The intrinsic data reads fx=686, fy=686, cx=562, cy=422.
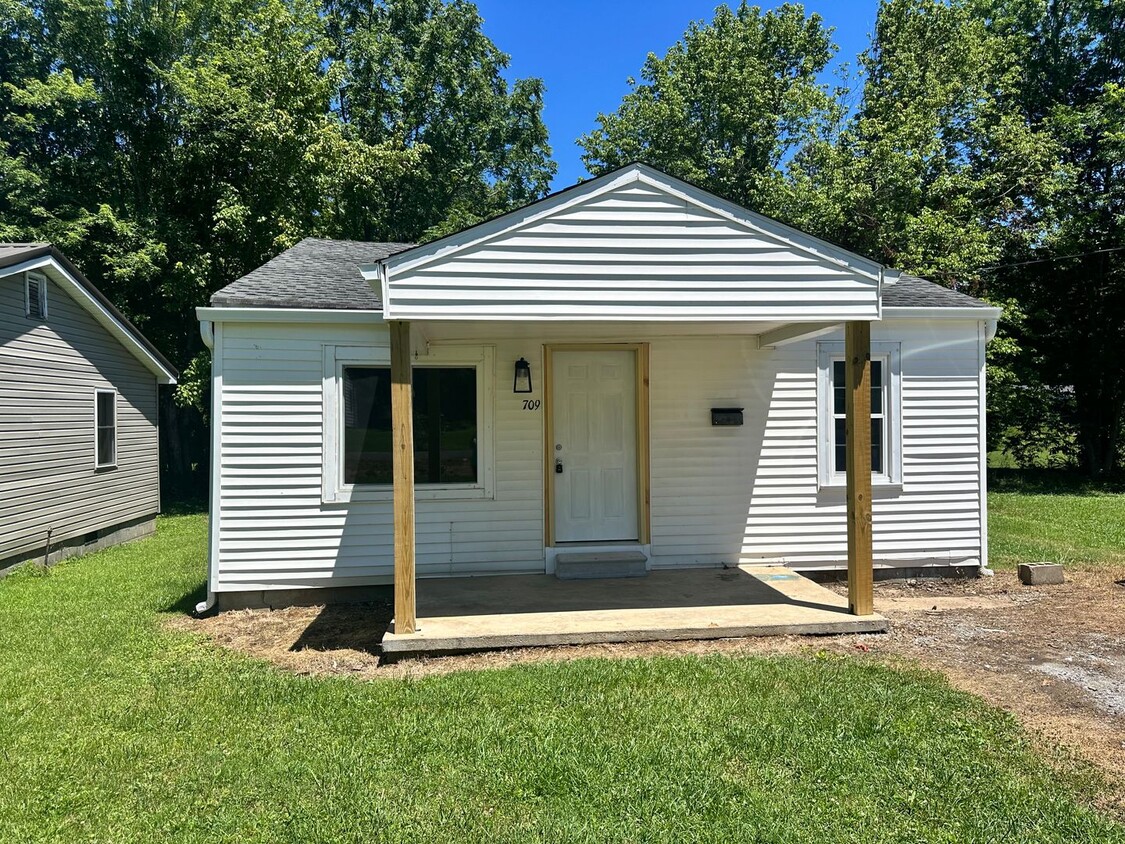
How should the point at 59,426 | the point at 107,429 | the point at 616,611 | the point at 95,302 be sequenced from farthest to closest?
the point at 107,429 < the point at 95,302 < the point at 59,426 < the point at 616,611

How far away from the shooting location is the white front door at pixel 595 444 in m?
7.27

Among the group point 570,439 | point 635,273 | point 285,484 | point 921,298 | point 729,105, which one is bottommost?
point 285,484

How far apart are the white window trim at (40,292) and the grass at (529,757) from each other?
6273mm

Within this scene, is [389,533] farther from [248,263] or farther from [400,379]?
[248,263]

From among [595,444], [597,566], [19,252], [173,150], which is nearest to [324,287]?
[595,444]

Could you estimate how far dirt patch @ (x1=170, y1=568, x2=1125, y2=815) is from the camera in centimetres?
402

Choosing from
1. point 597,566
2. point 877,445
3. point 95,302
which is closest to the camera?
point 597,566

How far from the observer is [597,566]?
693cm

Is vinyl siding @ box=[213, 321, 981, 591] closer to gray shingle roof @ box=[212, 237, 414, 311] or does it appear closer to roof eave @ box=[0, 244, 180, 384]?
gray shingle roof @ box=[212, 237, 414, 311]

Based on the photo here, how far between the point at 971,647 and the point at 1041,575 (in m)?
2.81

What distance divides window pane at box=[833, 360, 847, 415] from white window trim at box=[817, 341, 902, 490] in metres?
0.07

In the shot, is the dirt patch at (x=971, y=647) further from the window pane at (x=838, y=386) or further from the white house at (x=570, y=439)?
the window pane at (x=838, y=386)

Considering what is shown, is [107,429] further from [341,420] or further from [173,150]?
[173,150]

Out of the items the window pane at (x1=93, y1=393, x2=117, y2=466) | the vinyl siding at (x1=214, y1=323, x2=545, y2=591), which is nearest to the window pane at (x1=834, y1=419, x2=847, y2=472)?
the vinyl siding at (x1=214, y1=323, x2=545, y2=591)
